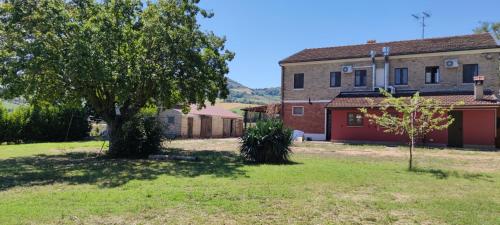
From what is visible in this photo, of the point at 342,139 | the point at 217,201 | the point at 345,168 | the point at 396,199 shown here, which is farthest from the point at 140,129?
the point at 342,139

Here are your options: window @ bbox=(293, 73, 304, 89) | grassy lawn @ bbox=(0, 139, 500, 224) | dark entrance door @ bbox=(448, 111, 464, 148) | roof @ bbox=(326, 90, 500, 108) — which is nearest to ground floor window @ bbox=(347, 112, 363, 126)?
roof @ bbox=(326, 90, 500, 108)

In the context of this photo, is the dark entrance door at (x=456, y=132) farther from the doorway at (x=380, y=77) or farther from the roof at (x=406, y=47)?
the doorway at (x=380, y=77)

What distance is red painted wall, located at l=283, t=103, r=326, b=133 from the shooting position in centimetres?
3269

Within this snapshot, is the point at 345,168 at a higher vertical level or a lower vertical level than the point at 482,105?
lower

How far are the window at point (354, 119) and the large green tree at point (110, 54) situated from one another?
11.9 m

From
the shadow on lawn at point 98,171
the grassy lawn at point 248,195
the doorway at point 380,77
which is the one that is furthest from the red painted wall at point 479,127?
the shadow on lawn at point 98,171

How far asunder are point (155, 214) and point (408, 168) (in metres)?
9.60

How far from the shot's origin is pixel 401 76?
30281 mm

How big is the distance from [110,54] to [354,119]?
1885 centimetres

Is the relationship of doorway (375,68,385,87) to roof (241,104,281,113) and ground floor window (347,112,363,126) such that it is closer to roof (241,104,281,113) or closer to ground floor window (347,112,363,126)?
ground floor window (347,112,363,126)

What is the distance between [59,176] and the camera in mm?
11945

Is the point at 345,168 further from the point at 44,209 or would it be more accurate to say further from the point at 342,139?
the point at 342,139

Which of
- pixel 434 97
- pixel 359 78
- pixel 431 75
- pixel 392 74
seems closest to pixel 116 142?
pixel 359 78

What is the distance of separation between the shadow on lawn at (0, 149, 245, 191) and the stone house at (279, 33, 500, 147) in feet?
52.9
